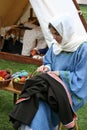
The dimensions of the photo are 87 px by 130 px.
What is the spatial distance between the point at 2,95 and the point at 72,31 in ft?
6.94

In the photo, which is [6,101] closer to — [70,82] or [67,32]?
[70,82]

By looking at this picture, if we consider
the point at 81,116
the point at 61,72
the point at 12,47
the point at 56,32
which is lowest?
the point at 81,116

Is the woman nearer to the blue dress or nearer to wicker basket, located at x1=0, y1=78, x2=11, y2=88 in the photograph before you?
the blue dress

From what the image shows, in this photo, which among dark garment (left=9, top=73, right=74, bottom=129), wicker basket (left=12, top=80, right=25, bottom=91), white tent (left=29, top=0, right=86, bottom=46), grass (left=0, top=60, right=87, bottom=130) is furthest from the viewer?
white tent (left=29, top=0, right=86, bottom=46)

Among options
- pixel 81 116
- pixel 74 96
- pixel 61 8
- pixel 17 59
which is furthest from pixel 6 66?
pixel 74 96

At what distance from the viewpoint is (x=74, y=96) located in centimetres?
274

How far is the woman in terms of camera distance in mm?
2615

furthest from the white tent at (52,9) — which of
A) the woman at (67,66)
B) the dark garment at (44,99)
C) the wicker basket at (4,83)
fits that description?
the dark garment at (44,99)

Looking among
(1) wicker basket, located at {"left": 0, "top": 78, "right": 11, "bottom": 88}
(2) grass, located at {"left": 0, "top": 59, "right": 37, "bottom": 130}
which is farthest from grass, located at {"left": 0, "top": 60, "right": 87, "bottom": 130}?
(1) wicker basket, located at {"left": 0, "top": 78, "right": 11, "bottom": 88}

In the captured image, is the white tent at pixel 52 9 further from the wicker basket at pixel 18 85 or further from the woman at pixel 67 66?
the woman at pixel 67 66

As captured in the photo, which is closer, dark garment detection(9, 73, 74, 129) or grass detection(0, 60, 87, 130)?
dark garment detection(9, 73, 74, 129)

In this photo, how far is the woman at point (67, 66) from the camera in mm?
2615

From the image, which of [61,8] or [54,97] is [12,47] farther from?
[54,97]

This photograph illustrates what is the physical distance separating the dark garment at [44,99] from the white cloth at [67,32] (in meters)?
0.27
